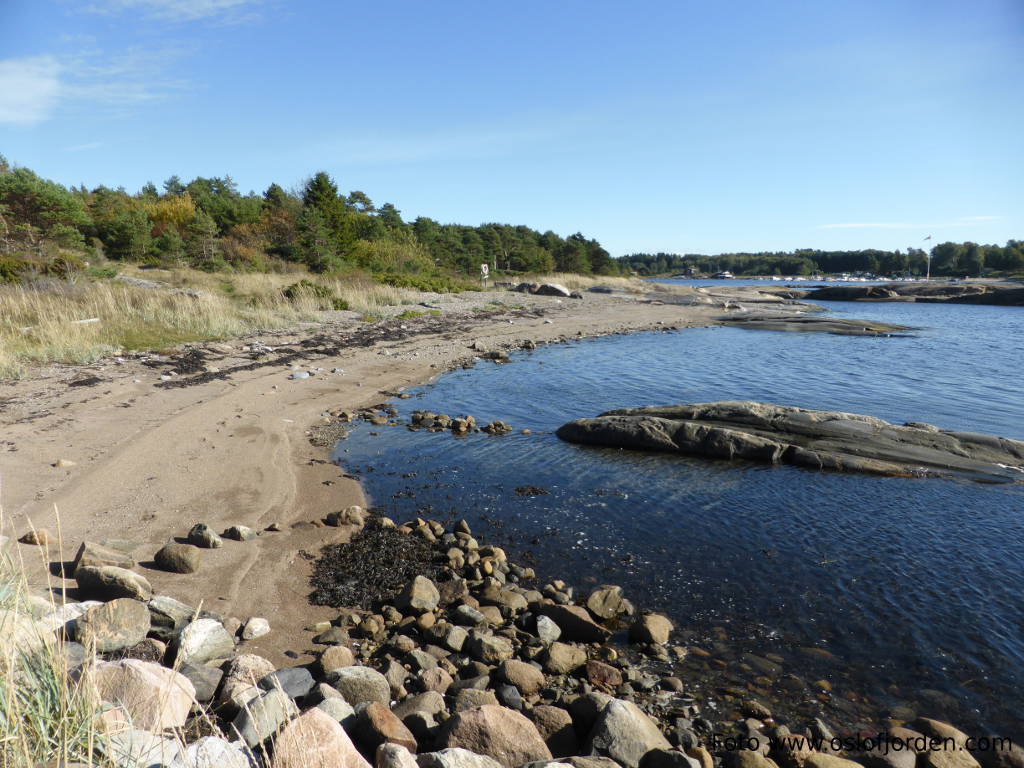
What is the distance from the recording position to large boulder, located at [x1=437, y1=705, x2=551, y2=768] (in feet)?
12.7

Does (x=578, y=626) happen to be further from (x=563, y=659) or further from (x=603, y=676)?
(x=603, y=676)

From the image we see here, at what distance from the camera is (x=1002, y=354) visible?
28.0m

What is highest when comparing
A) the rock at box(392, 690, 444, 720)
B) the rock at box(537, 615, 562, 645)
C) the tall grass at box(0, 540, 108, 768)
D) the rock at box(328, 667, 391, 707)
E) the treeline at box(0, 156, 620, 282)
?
the treeline at box(0, 156, 620, 282)

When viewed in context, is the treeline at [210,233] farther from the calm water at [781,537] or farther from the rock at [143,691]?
the rock at [143,691]

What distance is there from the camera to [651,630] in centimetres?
584

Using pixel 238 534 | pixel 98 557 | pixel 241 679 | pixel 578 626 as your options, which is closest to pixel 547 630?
pixel 578 626

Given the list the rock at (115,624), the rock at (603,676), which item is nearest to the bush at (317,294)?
the rock at (115,624)

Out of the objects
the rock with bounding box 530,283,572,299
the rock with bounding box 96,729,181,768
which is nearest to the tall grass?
the rock with bounding box 96,729,181,768

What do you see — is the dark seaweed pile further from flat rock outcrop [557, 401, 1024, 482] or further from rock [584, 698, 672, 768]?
flat rock outcrop [557, 401, 1024, 482]

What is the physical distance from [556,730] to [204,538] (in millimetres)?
4989

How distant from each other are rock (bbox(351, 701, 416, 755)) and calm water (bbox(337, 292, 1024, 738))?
292cm

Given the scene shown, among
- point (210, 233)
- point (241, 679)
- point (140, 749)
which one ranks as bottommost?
point (241, 679)

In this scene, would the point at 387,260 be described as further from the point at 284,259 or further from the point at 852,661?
the point at 852,661

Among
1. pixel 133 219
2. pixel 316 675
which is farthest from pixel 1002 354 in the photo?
pixel 133 219
